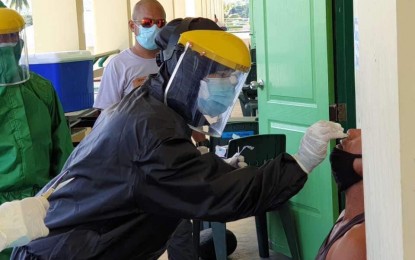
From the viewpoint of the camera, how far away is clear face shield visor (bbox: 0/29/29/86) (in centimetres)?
296

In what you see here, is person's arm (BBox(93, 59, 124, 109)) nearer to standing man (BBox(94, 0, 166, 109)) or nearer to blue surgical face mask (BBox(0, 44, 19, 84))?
standing man (BBox(94, 0, 166, 109))

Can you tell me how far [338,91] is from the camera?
3779mm

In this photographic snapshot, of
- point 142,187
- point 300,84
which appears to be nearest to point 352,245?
point 142,187

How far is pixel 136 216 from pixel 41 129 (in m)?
1.13

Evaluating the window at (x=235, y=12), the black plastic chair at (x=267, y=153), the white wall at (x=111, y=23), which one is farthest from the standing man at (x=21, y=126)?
the window at (x=235, y=12)

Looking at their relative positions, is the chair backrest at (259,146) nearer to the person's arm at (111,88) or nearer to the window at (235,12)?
the person's arm at (111,88)

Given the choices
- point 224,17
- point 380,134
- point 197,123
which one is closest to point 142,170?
point 197,123

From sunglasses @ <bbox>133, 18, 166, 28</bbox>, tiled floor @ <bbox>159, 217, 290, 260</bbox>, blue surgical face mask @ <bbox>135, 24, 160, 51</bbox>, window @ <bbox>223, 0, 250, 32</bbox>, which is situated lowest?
tiled floor @ <bbox>159, 217, 290, 260</bbox>

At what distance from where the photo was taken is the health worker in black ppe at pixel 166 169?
192 cm

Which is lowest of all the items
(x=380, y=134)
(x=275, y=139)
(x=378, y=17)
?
(x=275, y=139)

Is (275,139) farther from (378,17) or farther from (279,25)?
(378,17)

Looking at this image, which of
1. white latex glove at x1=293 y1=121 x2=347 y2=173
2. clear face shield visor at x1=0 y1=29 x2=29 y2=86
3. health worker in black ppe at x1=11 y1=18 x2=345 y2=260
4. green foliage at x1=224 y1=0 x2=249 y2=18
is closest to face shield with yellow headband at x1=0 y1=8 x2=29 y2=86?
clear face shield visor at x1=0 y1=29 x2=29 y2=86

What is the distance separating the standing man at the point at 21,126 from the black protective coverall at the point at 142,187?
2.52 ft

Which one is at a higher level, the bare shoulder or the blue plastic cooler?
the blue plastic cooler
